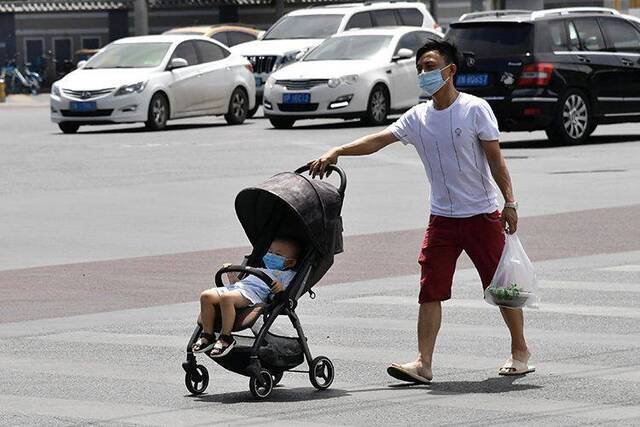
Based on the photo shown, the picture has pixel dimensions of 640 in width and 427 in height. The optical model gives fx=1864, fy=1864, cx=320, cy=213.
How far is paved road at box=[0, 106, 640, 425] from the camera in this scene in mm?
7945

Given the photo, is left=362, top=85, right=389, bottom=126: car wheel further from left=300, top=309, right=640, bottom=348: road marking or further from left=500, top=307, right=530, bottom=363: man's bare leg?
left=500, top=307, right=530, bottom=363: man's bare leg

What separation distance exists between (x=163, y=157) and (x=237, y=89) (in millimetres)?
7859

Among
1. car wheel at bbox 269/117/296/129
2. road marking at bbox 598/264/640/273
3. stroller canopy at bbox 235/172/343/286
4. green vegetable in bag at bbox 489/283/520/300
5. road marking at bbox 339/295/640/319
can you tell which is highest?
stroller canopy at bbox 235/172/343/286

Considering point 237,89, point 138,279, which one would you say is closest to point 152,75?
point 237,89

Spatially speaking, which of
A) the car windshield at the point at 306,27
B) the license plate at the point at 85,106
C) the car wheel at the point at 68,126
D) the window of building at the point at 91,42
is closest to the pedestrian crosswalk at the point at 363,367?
the license plate at the point at 85,106

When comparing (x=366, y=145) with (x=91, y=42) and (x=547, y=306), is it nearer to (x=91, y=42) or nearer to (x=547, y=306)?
(x=547, y=306)

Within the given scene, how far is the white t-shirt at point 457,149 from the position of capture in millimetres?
8539

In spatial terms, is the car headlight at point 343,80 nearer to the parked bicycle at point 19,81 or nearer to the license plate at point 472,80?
the license plate at point 472,80

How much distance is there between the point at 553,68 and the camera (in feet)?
78.2

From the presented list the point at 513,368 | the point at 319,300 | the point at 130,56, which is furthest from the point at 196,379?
the point at 130,56

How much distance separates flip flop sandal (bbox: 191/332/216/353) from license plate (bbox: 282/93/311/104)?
20.4 metres

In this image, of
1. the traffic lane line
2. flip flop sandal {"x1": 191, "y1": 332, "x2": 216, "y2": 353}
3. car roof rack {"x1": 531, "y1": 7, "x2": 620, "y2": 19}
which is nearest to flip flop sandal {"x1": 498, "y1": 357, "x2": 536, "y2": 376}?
flip flop sandal {"x1": 191, "y1": 332, "x2": 216, "y2": 353}

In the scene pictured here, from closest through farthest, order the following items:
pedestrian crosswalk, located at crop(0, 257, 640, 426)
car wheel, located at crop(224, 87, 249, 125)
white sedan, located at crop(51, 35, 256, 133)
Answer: pedestrian crosswalk, located at crop(0, 257, 640, 426)
white sedan, located at crop(51, 35, 256, 133)
car wheel, located at crop(224, 87, 249, 125)

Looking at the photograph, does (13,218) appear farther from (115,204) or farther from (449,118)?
(449,118)
